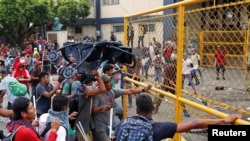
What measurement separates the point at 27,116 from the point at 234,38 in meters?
2.57

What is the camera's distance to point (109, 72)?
6.43 meters

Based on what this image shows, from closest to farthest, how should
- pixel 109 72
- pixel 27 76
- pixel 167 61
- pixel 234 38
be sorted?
pixel 234 38 → pixel 167 61 → pixel 109 72 → pixel 27 76

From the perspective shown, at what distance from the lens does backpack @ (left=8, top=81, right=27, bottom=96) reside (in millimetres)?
6750

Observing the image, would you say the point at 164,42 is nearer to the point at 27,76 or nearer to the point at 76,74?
the point at 76,74

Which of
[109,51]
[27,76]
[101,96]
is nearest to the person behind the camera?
[109,51]

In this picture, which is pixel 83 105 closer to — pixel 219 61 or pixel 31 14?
pixel 219 61

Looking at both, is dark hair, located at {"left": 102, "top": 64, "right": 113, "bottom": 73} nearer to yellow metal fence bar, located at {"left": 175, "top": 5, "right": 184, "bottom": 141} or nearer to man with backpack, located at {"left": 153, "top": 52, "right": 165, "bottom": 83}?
man with backpack, located at {"left": 153, "top": 52, "right": 165, "bottom": 83}

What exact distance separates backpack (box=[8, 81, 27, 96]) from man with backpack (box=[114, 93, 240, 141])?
399 centimetres

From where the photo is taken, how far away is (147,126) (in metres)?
3.04

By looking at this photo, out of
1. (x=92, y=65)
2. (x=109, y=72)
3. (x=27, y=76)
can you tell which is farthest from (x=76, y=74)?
(x=27, y=76)

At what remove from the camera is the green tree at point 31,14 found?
24.5 m

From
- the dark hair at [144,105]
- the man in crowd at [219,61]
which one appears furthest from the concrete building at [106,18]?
the dark hair at [144,105]

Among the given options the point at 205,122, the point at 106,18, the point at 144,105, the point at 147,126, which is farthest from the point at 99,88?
the point at 106,18

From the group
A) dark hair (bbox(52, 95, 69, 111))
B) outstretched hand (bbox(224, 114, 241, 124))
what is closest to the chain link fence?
outstretched hand (bbox(224, 114, 241, 124))
